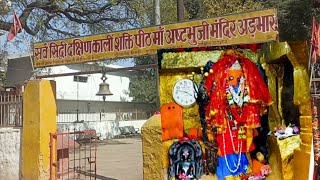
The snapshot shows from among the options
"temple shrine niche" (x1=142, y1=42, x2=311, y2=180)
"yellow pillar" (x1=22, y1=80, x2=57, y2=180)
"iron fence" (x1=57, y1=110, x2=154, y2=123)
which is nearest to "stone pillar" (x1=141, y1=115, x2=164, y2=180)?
"temple shrine niche" (x1=142, y1=42, x2=311, y2=180)

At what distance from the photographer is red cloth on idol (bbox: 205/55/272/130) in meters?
5.07

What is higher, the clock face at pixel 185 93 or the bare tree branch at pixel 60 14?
the bare tree branch at pixel 60 14

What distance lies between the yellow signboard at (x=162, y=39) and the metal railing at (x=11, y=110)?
1273 millimetres

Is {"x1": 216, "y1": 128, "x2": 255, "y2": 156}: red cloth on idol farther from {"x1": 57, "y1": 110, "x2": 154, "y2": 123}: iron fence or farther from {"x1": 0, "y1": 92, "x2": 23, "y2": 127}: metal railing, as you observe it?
{"x1": 57, "y1": 110, "x2": 154, "y2": 123}: iron fence

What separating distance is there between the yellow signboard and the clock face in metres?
2.16

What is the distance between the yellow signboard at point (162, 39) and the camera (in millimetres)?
6934

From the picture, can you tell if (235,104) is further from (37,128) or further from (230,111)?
(37,128)

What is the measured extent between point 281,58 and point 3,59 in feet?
60.1

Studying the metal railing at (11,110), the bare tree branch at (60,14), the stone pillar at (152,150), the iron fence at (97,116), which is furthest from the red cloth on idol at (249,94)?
the iron fence at (97,116)

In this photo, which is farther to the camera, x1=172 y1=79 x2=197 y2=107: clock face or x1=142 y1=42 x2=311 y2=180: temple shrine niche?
x1=172 y1=79 x2=197 y2=107: clock face

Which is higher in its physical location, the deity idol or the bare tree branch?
the bare tree branch

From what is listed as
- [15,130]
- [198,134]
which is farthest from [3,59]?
[198,134]

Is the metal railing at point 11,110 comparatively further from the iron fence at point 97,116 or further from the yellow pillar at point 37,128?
the iron fence at point 97,116

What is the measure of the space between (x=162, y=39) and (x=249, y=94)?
3125 mm
